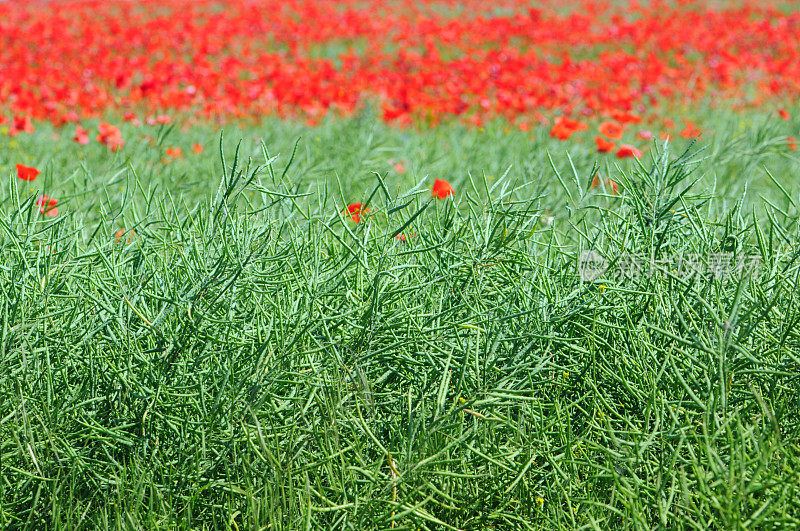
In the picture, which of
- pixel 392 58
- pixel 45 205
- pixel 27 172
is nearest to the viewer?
pixel 45 205

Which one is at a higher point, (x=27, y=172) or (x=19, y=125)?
(x=27, y=172)

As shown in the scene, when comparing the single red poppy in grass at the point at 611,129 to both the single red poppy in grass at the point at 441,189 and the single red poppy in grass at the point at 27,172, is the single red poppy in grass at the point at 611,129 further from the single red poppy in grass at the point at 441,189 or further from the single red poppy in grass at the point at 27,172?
the single red poppy in grass at the point at 27,172

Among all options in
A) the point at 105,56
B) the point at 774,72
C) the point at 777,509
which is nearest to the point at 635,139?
the point at 777,509

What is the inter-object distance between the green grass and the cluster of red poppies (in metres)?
1.56

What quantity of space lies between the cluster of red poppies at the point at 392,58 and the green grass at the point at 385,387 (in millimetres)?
1555

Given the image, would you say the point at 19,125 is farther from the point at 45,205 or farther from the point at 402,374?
the point at 402,374

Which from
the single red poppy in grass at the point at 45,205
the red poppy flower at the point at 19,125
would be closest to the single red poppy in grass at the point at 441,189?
the single red poppy in grass at the point at 45,205

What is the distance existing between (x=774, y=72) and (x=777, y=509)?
8181 mm

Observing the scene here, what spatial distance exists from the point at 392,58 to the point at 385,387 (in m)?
7.80

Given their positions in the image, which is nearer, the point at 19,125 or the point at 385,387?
the point at 385,387

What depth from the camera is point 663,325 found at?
4.58 ft

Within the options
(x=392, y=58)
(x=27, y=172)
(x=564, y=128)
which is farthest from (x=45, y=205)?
(x=392, y=58)

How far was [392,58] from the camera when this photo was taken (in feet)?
28.6

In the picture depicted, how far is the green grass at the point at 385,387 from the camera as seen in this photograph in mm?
1201
